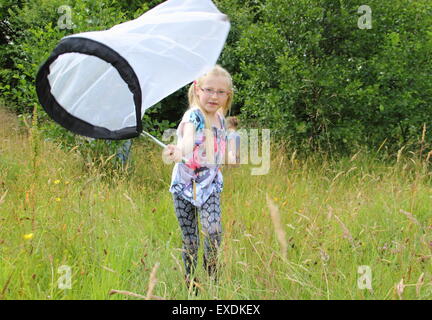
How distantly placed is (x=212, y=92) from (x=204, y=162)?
39 cm

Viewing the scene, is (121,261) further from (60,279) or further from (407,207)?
(407,207)

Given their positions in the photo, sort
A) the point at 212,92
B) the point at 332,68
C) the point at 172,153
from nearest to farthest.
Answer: the point at 172,153 < the point at 212,92 < the point at 332,68

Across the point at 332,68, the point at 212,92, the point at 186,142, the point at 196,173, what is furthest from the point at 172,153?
the point at 332,68

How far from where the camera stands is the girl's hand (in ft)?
7.66

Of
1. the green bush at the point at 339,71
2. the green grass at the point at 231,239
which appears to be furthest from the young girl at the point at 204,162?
the green bush at the point at 339,71

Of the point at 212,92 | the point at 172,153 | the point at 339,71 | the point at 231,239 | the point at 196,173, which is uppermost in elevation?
the point at 339,71

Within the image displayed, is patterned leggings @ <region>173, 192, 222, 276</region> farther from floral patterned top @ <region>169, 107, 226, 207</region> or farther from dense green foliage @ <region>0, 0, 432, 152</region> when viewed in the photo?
dense green foliage @ <region>0, 0, 432, 152</region>

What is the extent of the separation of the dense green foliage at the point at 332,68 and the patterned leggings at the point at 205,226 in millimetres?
2482

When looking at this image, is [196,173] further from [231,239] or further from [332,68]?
[332,68]

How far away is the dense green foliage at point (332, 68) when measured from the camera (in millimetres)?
4891

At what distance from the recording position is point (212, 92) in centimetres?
259

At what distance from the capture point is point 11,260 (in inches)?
92.7

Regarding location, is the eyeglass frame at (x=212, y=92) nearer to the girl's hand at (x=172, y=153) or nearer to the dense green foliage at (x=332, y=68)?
the girl's hand at (x=172, y=153)
